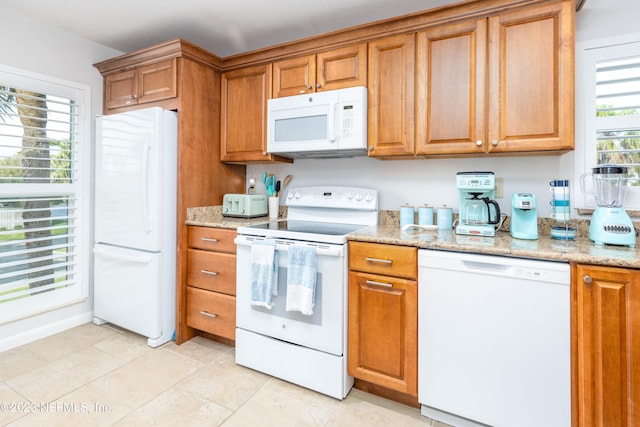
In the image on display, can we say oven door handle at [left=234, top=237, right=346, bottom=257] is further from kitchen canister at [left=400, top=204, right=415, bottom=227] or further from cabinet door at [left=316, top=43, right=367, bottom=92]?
cabinet door at [left=316, top=43, right=367, bottom=92]

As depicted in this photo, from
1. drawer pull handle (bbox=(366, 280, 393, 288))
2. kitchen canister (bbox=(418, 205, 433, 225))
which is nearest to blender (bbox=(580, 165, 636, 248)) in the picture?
kitchen canister (bbox=(418, 205, 433, 225))

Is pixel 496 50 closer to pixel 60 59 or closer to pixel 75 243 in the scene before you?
pixel 60 59

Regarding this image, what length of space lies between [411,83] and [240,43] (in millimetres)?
1614

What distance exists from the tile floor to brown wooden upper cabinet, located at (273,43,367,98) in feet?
6.42

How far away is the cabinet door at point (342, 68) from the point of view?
2.08 m

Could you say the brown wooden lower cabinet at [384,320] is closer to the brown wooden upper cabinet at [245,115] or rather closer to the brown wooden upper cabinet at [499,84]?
the brown wooden upper cabinet at [499,84]

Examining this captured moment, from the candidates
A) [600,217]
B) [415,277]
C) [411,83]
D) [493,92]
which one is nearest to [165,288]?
[415,277]

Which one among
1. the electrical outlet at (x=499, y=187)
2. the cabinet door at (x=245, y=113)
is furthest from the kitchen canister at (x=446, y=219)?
the cabinet door at (x=245, y=113)

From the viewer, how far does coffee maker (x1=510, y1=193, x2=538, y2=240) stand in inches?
64.9

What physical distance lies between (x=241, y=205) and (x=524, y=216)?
194 centimetres

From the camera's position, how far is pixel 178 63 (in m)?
2.34

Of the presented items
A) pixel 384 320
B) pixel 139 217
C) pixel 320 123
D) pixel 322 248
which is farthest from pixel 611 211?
pixel 139 217

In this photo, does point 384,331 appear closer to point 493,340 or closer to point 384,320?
point 384,320

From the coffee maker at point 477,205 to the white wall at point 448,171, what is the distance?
10.0 inches
